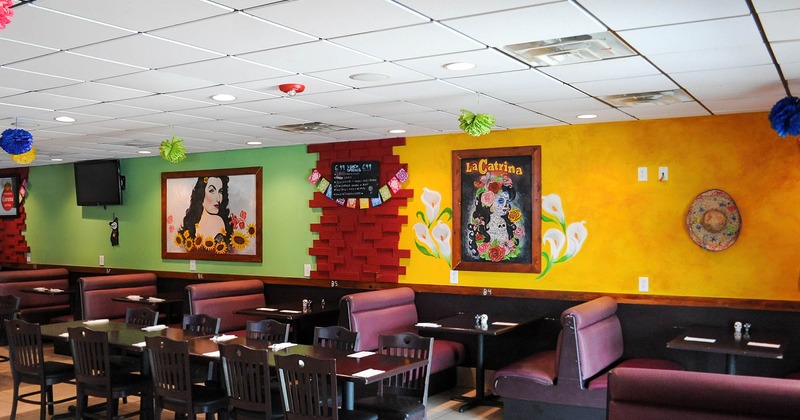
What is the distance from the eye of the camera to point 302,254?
9.45m

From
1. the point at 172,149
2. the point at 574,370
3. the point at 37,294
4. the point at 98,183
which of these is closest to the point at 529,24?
the point at 574,370

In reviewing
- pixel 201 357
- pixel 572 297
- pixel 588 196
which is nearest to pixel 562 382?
pixel 572 297

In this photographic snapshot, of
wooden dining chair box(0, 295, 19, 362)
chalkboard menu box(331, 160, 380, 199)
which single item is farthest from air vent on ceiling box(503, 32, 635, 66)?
wooden dining chair box(0, 295, 19, 362)

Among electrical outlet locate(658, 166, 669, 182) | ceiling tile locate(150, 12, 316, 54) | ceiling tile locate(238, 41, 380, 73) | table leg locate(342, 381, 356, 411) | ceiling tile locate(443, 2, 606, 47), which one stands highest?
ceiling tile locate(150, 12, 316, 54)

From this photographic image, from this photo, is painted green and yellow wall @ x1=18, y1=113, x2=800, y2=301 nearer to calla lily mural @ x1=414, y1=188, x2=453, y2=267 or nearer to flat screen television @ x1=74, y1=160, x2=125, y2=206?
calla lily mural @ x1=414, y1=188, x2=453, y2=267

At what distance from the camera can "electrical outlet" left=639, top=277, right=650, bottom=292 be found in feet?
23.6

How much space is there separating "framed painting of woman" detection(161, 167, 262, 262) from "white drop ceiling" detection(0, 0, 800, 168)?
7.79ft

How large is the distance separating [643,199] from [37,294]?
8.82 metres

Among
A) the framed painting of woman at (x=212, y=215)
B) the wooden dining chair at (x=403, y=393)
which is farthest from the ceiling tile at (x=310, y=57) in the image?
the framed painting of woman at (x=212, y=215)

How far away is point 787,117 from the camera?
5062 millimetres

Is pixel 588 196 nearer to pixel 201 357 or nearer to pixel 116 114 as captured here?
pixel 201 357

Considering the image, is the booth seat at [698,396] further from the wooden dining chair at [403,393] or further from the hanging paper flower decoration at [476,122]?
the hanging paper flower decoration at [476,122]

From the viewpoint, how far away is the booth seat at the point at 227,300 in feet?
28.8

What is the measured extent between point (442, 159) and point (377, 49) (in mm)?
4034
